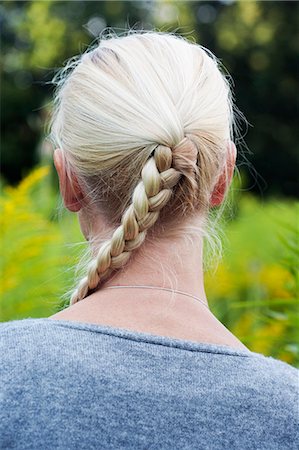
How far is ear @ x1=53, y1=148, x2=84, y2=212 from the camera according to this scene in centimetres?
187

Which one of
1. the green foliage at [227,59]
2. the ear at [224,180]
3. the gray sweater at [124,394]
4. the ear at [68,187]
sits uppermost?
the ear at [68,187]

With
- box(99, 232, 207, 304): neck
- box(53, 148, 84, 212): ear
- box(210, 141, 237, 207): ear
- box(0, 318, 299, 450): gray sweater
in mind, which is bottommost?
box(0, 318, 299, 450): gray sweater

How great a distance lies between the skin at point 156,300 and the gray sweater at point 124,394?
36mm

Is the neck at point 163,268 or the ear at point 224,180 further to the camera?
the ear at point 224,180

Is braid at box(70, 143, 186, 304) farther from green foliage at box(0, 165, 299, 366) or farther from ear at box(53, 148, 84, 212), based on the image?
green foliage at box(0, 165, 299, 366)

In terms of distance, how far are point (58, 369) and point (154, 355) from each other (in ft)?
0.58

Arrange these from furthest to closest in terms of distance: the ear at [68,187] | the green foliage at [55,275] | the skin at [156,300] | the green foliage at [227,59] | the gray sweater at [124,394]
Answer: the green foliage at [227,59] < the green foliage at [55,275] < the ear at [68,187] < the skin at [156,300] < the gray sweater at [124,394]

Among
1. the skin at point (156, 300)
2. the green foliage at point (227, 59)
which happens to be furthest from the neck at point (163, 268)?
the green foliage at point (227, 59)

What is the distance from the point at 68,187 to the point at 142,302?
0.29 meters

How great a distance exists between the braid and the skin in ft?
0.10

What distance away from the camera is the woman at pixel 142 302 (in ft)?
5.39

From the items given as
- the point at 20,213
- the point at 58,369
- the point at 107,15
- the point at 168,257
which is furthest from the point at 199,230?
the point at 107,15

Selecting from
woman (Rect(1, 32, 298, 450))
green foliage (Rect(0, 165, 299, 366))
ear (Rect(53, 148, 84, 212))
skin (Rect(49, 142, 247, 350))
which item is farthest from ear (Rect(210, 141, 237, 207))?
green foliage (Rect(0, 165, 299, 366))

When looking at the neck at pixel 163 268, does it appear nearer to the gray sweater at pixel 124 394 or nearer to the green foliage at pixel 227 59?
the gray sweater at pixel 124 394
